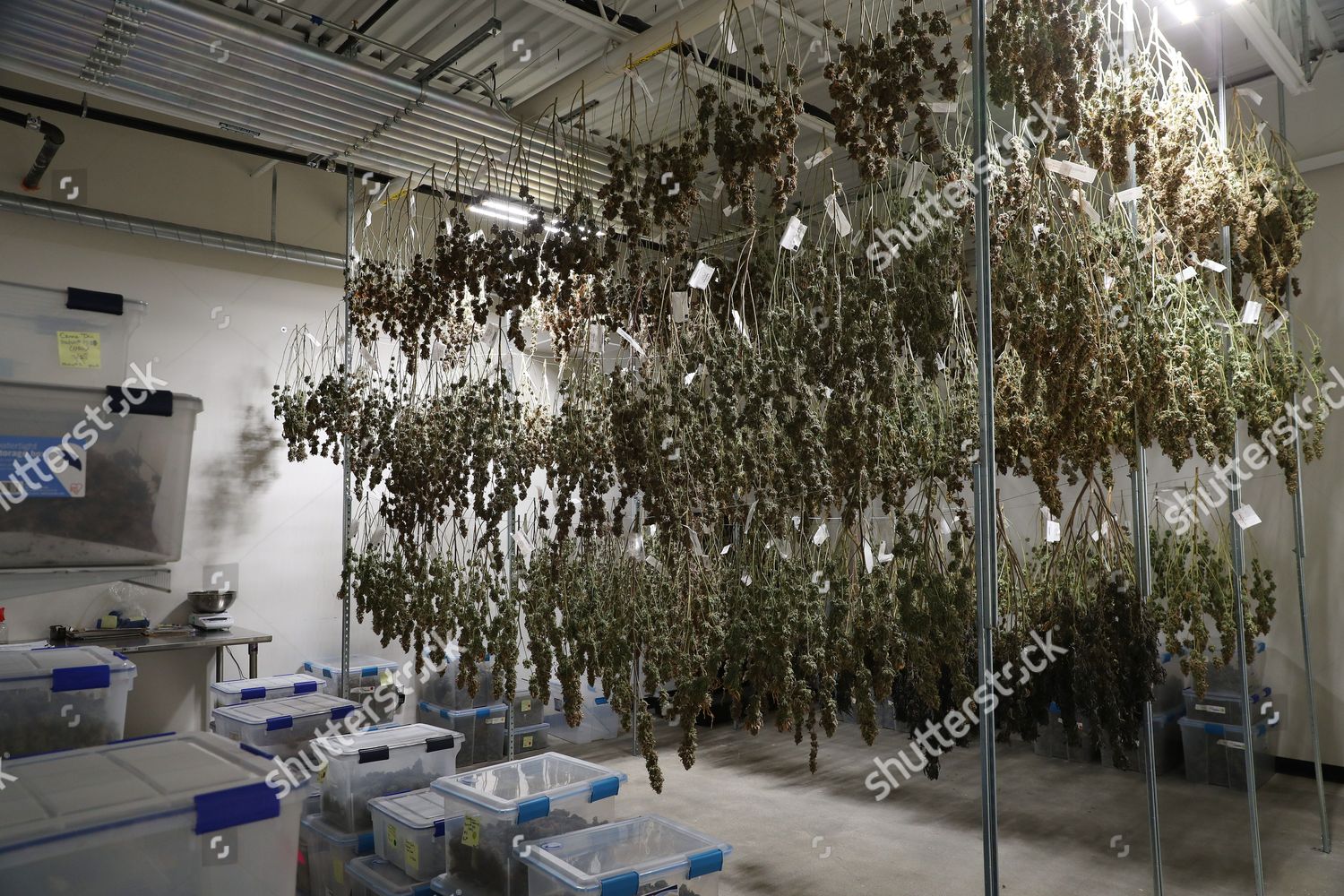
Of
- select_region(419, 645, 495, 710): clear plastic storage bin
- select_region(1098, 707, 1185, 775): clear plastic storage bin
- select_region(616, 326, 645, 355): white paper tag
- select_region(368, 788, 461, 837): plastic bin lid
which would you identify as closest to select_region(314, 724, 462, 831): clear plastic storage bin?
select_region(368, 788, 461, 837): plastic bin lid

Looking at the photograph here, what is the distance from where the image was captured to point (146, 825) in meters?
1.23

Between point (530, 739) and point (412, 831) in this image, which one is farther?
point (530, 739)

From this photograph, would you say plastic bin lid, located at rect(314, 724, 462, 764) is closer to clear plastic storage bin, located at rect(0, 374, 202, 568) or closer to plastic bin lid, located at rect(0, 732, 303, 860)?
clear plastic storage bin, located at rect(0, 374, 202, 568)

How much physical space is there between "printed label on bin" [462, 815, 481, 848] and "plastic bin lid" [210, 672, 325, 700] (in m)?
1.74

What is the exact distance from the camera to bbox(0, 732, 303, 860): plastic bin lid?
117 cm

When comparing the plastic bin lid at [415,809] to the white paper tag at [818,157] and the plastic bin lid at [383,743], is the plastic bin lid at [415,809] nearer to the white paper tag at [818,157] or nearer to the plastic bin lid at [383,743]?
the plastic bin lid at [383,743]

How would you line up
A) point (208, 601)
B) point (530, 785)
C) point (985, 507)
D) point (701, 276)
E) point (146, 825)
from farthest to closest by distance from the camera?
point (208, 601) < point (530, 785) < point (701, 276) < point (985, 507) < point (146, 825)

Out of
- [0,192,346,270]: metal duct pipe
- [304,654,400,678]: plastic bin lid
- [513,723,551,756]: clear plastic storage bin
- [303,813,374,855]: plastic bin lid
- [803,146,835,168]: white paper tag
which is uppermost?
[0,192,346,270]: metal duct pipe

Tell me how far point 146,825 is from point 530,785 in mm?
1863

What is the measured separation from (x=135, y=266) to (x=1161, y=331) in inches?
202

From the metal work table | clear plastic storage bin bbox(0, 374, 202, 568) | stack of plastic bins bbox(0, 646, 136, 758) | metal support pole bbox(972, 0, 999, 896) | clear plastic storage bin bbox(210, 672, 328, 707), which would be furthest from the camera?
the metal work table

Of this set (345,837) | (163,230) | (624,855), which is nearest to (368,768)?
(345,837)

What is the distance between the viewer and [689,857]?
2578mm

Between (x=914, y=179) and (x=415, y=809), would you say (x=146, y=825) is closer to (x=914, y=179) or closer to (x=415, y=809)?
(x=415, y=809)
